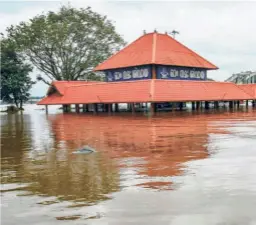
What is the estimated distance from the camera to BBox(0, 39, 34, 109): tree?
48.8 meters

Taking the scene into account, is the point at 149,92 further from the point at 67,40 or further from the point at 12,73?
the point at 12,73

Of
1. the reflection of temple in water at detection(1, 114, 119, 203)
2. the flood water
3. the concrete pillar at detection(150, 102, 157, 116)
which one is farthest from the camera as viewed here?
the concrete pillar at detection(150, 102, 157, 116)

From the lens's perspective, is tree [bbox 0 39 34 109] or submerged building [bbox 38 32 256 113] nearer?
submerged building [bbox 38 32 256 113]

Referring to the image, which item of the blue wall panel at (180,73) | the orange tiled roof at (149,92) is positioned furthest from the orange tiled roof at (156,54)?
the orange tiled roof at (149,92)

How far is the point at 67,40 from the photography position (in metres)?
45.8

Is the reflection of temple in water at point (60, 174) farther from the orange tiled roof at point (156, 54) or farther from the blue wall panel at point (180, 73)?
the orange tiled roof at point (156, 54)

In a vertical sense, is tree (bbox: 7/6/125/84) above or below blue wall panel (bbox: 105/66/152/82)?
above

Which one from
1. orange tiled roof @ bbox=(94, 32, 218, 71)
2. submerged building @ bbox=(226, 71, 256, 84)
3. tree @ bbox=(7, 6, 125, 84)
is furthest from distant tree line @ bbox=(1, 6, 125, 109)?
submerged building @ bbox=(226, 71, 256, 84)

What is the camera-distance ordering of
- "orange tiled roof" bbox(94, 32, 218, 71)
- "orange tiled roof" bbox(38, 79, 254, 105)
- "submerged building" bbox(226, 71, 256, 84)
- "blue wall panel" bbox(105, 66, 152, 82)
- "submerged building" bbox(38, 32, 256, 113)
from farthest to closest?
1. "submerged building" bbox(226, 71, 256, 84)
2. "orange tiled roof" bbox(94, 32, 218, 71)
3. "blue wall panel" bbox(105, 66, 152, 82)
4. "submerged building" bbox(38, 32, 256, 113)
5. "orange tiled roof" bbox(38, 79, 254, 105)

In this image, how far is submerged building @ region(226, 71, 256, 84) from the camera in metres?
69.2

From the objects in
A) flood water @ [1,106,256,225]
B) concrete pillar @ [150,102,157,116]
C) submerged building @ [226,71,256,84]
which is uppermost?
submerged building @ [226,71,256,84]

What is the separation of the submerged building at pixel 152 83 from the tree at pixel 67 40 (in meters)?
5.61

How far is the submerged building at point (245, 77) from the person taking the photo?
69.2 meters

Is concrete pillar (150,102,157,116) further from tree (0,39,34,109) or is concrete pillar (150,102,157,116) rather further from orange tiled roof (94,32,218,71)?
tree (0,39,34,109)
